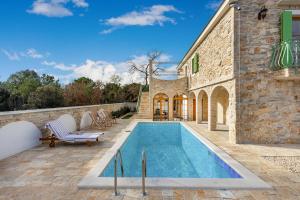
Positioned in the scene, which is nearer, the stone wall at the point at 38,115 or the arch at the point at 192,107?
the stone wall at the point at 38,115

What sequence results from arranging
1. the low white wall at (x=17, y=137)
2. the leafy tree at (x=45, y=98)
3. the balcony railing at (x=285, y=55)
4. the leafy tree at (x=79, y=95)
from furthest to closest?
the leafy tree at (x=79, y=95), the leafy tree at (x=45, y=98), the balcony railing at (x=285, y=55), the low white wall at (x=17, y=137)

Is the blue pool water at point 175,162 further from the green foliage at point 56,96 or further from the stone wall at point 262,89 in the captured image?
the green foliage at point 56,96

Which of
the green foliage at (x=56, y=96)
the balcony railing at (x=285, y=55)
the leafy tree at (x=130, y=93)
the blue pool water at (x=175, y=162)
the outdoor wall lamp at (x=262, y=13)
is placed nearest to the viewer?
the blue pool water at (x=175, y=162)

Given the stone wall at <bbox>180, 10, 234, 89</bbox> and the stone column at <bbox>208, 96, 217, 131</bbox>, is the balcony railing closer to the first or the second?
the stone wall at <bbox>180, 10, 234, 89</bbox>

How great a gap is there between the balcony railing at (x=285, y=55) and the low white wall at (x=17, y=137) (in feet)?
31.4

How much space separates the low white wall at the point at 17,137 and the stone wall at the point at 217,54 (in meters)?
8.08

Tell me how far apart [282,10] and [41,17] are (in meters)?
20.9

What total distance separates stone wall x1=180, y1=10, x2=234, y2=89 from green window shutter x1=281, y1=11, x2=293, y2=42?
190 centimetres

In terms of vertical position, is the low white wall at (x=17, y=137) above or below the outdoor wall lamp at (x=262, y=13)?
below

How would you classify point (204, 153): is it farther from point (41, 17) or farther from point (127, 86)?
point (127, 86)

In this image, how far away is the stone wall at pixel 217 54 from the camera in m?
9.27

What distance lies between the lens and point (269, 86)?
8867 mm

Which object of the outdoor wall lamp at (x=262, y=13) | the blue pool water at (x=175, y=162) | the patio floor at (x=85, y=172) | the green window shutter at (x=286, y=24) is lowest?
the blue pool water at (x=175, y=162)

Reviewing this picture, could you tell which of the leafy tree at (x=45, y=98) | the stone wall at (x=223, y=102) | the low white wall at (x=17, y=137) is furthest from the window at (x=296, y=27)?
the leafy tree at (x=45, y=98)
